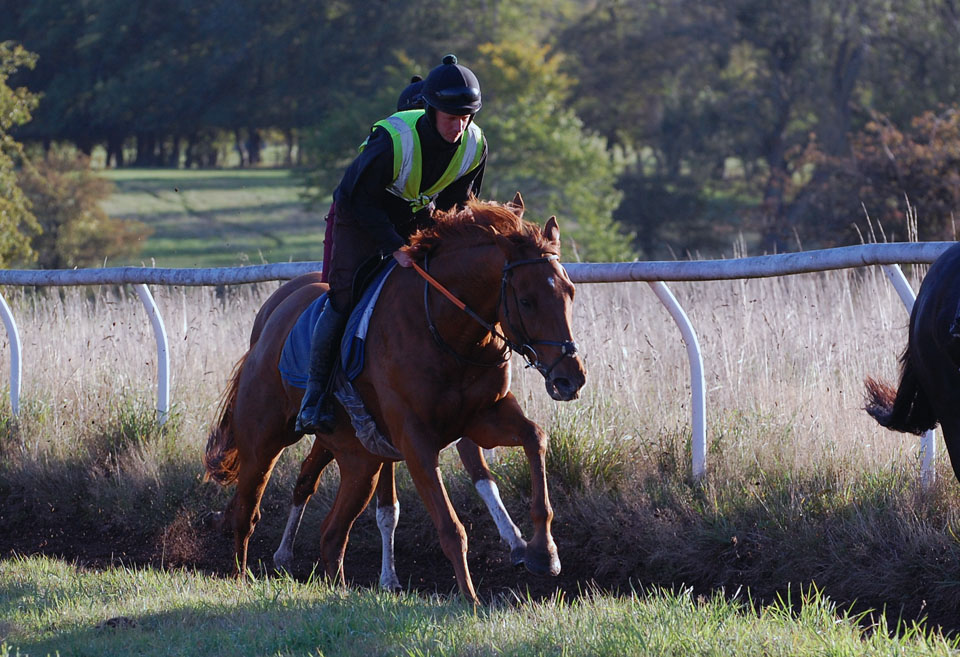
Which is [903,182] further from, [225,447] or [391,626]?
[391,626]

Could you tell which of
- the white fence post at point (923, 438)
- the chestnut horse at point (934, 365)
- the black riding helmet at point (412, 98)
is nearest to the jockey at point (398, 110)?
the black riding helmet at point (412, 98)

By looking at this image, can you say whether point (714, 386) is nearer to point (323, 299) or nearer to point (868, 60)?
point (323, 299)

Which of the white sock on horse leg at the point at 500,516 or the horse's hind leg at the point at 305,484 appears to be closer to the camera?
the white sock on horse leg at the point at 500,516

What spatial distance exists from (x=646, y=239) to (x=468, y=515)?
125 feet

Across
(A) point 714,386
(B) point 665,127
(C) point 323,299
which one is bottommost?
(A) point 714,386

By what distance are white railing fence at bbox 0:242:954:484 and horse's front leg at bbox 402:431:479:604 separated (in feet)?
5.96

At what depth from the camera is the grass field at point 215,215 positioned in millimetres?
41281

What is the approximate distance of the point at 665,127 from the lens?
47.3 m

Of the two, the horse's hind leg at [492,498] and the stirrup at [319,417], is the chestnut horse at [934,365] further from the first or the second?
the stirrup at [319,417]

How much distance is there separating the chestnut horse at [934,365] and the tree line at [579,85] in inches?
710

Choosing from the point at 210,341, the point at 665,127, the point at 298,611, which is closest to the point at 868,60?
the point at 665,127

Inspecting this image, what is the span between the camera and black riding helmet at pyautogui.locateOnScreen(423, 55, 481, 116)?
17.3 feet

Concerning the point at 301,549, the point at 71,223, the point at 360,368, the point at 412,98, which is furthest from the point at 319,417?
the point at 71,223

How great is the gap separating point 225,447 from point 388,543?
1.30 meters
